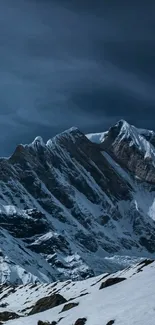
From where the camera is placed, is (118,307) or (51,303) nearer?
(118,307)

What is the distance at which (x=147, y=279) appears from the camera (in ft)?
202

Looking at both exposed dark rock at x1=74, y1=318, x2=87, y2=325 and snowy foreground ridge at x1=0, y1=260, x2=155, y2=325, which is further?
exposed dark rock at x1=74, y1=318, x2=87, y2=325

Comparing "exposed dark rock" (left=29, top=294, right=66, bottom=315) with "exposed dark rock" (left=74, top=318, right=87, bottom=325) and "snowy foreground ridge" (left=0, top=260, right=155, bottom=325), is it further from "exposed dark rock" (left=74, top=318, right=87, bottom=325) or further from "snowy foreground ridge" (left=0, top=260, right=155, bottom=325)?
"exposed dark rock" (left=74, top=318, right=87, bottom=325)

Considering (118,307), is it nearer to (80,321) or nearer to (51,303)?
(80,321)

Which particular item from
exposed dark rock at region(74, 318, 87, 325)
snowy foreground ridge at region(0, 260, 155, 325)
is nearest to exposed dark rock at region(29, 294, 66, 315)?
snowy foreground ridge at region(0, 260, 155, 325)

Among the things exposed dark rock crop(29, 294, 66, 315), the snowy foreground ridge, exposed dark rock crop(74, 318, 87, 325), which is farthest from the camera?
exposed dark rock crop(29, 294, 66, 315)

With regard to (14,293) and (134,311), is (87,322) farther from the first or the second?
(14,293)

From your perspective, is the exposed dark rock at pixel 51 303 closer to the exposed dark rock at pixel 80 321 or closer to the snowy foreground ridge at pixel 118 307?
the snowy foreground ridge at pixel 118 307

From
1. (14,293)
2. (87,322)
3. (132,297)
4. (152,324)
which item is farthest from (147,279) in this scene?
(14,293)

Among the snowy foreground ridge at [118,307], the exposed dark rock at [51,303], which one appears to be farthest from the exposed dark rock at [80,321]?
the exposed dark rock at [51,303]

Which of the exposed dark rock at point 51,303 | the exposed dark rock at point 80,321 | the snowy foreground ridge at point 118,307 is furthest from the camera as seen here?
the exposed dark rock at point 51,303

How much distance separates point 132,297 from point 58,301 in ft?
94.0

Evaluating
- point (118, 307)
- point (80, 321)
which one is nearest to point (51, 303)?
point (80, 321)

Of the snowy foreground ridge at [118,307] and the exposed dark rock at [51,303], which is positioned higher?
the exposed dark rock at [51,303]
